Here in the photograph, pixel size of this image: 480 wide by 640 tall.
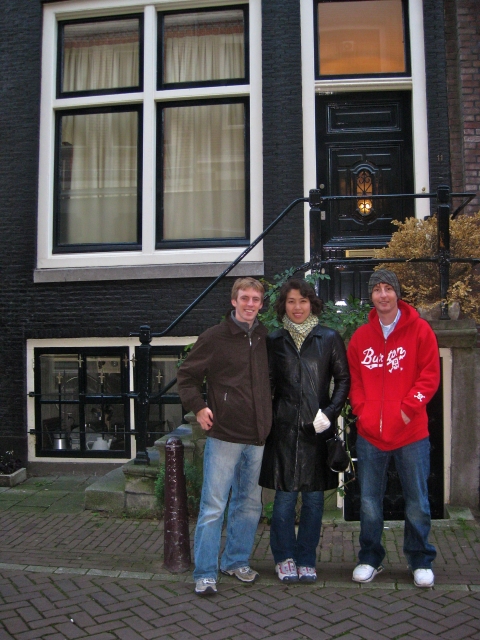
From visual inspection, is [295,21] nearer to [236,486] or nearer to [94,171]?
[94,171]

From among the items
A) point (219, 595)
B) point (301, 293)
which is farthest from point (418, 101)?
point (219, 595)

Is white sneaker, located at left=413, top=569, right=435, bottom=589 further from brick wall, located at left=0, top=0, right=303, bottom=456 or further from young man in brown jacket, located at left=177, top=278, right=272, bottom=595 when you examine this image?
brick wall, located at left=0, top=0, right=303, bottom=456

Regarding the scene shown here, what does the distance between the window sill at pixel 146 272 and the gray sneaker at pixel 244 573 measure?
3.56m

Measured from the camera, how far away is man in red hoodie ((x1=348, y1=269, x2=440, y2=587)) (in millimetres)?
4016

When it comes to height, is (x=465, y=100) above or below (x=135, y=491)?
above

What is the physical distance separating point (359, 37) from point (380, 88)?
0.68m

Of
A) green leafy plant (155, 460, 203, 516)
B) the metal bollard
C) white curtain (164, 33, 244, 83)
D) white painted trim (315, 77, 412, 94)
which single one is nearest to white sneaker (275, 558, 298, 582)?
the metal bollard

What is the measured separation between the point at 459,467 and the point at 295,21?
500 centimetres

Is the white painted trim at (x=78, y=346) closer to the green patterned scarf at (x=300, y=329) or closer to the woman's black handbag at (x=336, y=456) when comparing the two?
the green patterned scarf at (x=300, y=329)

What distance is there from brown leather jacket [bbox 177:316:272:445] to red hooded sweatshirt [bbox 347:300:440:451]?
621 millimetres

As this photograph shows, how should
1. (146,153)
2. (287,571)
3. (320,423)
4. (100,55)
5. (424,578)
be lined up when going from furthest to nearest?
(100,55), (146,153), (287,571), (424,578), (320,423)

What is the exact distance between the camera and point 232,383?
4.04m

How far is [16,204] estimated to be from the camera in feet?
25.3

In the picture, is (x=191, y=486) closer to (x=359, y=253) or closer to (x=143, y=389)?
(x=143, y=389)
